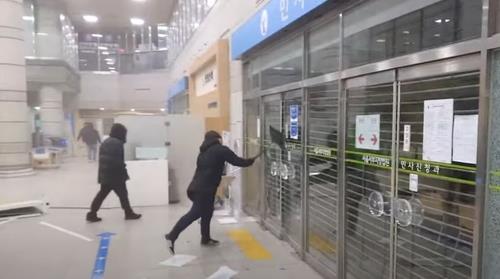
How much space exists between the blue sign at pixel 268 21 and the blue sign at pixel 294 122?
84 cm

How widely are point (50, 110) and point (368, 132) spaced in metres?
15.3

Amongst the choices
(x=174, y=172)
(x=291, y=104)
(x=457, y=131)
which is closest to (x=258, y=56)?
(x=291, y=104)

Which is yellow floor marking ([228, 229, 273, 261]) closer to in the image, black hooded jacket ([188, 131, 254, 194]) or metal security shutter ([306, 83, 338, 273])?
metal security shutter ([306, 83, 338, 273])

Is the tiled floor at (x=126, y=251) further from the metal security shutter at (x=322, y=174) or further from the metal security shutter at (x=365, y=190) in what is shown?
the metal security shutter at (x=365, y=190)

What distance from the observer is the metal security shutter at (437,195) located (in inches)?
86.8

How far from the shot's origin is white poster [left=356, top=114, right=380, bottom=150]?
2.98 m

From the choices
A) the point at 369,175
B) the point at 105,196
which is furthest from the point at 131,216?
the point at 369,175

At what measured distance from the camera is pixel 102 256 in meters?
4.39

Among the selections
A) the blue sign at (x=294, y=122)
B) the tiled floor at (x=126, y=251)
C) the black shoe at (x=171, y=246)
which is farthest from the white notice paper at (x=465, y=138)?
the black shoe at (x=171, y=246)

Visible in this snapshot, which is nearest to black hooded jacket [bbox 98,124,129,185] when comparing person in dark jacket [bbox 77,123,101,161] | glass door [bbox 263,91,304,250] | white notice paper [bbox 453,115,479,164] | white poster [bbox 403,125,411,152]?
glass door [bbox 263,91,304,250]

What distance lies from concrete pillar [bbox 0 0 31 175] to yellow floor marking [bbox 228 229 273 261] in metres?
8.58

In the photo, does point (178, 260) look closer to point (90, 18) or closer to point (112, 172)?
point (112, 172)

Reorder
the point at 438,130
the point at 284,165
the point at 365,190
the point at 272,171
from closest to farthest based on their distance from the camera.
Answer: the point at 438,130 < the point at 365,190 < the point at 284,165 < the point at 272,171

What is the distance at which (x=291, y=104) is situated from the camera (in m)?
4.65
